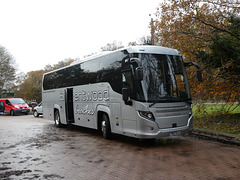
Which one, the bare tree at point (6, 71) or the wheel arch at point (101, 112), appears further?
the bare tree at point (6, 71)

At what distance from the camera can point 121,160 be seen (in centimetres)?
692

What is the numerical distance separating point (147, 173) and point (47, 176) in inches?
86.5

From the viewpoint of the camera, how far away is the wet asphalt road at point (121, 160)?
Result: 5664 mm

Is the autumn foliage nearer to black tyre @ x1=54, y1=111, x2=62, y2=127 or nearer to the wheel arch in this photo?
the wheel arch

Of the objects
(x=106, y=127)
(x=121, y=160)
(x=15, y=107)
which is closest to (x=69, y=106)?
(x=106, y=127)

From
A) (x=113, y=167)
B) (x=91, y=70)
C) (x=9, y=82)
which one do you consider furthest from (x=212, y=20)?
(x=9, y=82)

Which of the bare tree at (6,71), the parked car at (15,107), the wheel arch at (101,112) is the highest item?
the bare tree at (6,71)

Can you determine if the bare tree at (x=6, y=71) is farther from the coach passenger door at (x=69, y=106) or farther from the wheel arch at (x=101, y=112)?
the wheel arch at (x=101, y=112)

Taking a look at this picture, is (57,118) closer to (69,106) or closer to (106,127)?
(69,106)

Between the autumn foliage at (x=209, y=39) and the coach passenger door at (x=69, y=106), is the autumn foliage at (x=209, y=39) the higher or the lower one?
the higher one

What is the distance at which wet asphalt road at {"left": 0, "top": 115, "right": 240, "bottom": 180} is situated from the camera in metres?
5.66

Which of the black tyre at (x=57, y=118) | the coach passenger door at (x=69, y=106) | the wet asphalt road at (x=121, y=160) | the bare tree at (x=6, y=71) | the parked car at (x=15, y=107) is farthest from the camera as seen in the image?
the bare tree at (x=6, y=71)

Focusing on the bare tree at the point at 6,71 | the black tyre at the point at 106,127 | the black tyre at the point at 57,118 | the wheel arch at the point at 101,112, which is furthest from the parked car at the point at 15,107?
the black tyre at the point at 106,127

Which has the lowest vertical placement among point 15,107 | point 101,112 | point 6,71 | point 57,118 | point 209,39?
point 57,118
